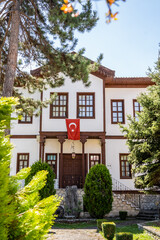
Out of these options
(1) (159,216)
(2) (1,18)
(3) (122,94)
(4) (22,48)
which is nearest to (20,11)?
(2) (1,18)

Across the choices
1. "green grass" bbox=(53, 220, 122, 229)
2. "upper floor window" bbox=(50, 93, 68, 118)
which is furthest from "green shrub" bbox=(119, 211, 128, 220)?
"upper floor window" bbox=(50, 93, 68, 118)

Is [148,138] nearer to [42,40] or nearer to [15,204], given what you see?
[42,40]

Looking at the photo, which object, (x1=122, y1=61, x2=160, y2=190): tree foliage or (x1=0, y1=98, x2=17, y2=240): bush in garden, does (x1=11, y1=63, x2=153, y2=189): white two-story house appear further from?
(x1=0, y1=98, x2=17, y2=240): bush in garden

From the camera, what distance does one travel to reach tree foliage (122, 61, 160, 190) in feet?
36.5

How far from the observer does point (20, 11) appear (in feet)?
32.7

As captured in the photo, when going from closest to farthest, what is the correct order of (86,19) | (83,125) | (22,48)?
1. (86,19)
2. (22,48)
3. (83,125)

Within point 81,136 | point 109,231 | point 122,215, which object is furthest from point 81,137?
point 109,231

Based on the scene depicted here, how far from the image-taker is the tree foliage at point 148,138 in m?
11.1

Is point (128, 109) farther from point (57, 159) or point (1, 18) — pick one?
point (1, 18)

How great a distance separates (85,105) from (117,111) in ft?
8.00

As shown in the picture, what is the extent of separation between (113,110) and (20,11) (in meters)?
10.5

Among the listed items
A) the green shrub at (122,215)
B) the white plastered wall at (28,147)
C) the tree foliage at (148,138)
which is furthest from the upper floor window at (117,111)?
the green shrub at (122,215)

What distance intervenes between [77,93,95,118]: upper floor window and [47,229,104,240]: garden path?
28.7 ft

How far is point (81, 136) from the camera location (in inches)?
677
